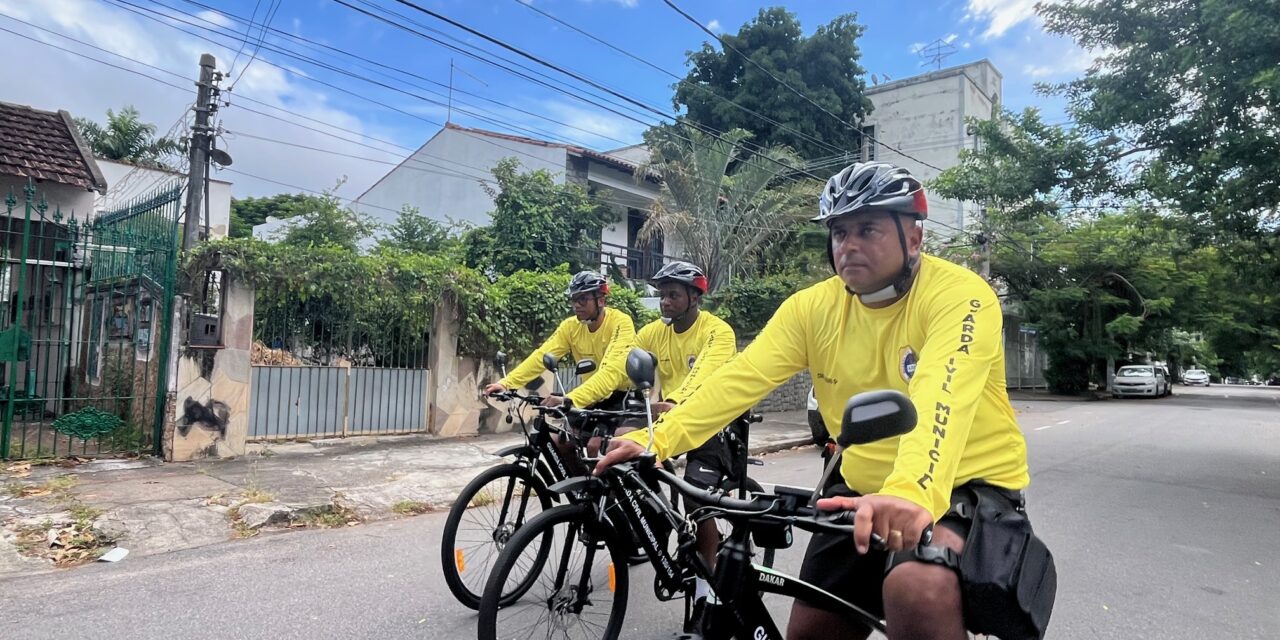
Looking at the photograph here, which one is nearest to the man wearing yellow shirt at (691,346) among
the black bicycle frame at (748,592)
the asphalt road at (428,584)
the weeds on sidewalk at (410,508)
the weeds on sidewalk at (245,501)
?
the asphalt road at (428,584)

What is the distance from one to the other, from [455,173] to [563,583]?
19848 millimetres

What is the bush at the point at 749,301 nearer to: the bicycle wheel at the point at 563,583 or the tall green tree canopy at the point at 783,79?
the tall green tree canopy at the point at 783,79

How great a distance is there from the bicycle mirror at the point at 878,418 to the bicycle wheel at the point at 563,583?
4.54ft

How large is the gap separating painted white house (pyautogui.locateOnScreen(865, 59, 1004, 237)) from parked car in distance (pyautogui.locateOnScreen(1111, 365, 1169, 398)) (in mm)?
8486

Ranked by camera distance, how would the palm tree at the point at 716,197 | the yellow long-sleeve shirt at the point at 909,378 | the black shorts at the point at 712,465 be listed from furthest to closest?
the palm tree at the point at 716,197 < the black shorts at the point at 712,465 < the yellow long-sleeve shirt at the point at 909,378

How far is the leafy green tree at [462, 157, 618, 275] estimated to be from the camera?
15.5m

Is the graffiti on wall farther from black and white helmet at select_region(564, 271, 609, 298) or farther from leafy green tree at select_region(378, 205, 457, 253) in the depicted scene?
leafy green tree at select_region(378, 205, 457, 253)

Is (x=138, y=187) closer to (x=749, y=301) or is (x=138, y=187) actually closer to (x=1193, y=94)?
(x=749, y=301)

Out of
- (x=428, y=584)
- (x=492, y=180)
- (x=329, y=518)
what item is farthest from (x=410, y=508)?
(x=492, y=180)

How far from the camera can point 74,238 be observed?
291 inches

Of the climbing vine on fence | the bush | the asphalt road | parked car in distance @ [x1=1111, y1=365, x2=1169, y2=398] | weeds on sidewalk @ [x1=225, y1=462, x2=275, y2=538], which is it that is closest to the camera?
the asphalt road

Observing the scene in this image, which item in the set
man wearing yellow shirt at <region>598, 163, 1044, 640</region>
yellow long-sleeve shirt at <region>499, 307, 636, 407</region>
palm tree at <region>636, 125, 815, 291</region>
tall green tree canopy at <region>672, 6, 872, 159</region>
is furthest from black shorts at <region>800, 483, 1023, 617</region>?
tall green tree canopy at <region>672, 6, 872, 159</region>

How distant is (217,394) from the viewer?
805 centimetres

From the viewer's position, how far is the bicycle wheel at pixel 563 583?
269 cm
